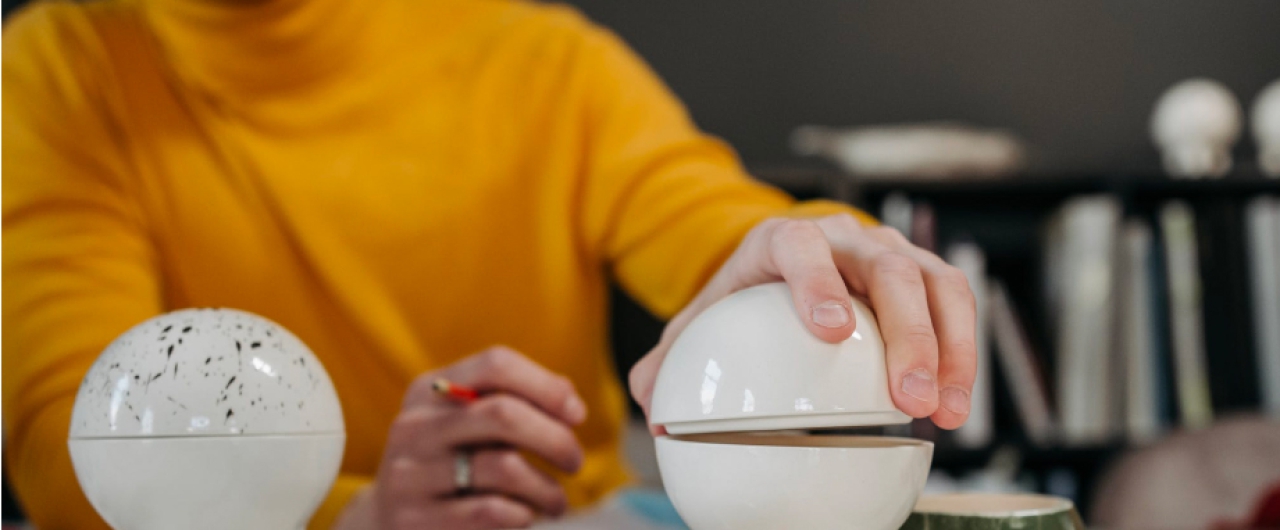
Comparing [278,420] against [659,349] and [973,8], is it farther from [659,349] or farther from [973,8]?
[973,8]

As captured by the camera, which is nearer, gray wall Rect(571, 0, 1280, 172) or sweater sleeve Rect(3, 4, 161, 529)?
sweater sleeve Rect(3, 4, 161, 529)

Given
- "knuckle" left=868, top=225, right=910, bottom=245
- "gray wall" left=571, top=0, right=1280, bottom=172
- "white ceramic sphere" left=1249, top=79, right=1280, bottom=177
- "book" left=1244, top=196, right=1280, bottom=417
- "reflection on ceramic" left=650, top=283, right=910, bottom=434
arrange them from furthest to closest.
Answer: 1. "gray wall" left=571, top=0, right=1280, bottom=172
2. "white ceramic sphere" left=1249, top=79, right=1280, bottom=177
3. "book" left=1244, top=196, right=1280, bottom=417
4. "knuckle" left=868, top=225, right=910, bottom=245
5. "reflection on ceramic" left=650, top=283, right=910, bottom=434

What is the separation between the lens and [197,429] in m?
0.41

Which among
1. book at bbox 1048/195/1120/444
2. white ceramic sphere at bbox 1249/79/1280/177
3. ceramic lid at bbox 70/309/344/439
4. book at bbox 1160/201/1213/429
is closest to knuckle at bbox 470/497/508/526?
ceramic lid at bbox 70/309/344/439

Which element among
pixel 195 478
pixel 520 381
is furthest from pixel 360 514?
pixel 195 478

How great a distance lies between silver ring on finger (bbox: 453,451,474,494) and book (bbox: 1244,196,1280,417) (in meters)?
1.70

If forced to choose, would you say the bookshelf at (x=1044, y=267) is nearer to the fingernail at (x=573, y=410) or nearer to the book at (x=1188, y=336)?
the book at (x=1188, y=336)

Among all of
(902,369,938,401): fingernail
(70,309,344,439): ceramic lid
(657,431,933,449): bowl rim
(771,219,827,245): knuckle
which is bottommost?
(657,431,933,449): bowl rim

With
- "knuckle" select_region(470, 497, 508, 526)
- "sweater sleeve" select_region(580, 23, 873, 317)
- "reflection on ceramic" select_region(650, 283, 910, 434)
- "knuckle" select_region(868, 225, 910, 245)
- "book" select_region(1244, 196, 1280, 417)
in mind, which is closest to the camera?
"reflection on ceramic" select_region(650, 283, 910, 434)

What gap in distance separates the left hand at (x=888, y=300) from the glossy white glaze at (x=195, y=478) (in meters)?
0.19

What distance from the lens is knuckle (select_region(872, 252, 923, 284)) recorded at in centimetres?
44

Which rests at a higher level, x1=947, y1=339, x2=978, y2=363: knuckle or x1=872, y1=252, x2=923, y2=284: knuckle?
x1=872, y1=252, x2=923, y2=284: knuckle

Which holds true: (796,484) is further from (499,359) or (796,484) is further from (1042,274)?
(1042,274)

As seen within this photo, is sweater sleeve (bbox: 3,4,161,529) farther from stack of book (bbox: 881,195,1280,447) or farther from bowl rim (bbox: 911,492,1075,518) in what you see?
stack of book (bbox: 881,195,1280,447)
